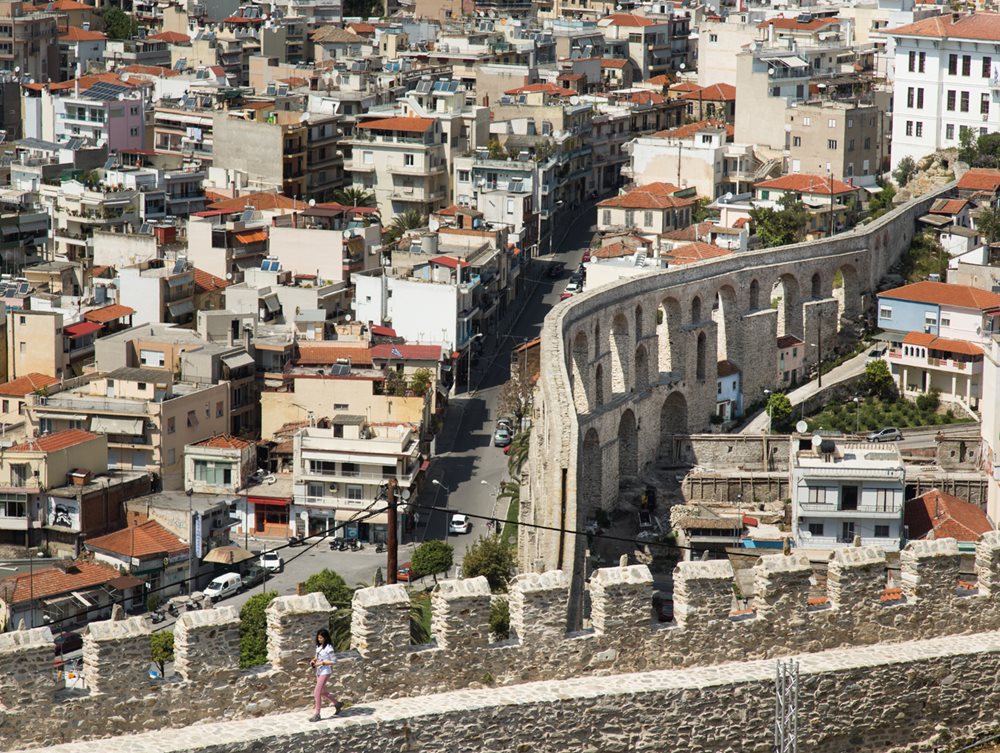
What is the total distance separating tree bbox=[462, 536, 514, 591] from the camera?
3034 cm

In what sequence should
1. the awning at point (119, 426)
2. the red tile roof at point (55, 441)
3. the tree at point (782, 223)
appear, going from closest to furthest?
the red tile roof at point (55, 441)
the awning at point (119, 426)
the tree at point (782, 223)

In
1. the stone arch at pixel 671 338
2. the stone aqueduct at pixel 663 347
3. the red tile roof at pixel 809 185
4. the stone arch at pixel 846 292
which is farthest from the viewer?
the red tile roof at pixel 809 185

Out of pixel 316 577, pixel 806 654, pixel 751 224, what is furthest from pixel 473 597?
pixel 751 224

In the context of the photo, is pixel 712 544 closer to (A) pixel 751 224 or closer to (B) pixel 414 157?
(A) pixel 751 224

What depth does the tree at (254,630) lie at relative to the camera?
2433cm

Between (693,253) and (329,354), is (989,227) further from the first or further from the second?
(329,354)

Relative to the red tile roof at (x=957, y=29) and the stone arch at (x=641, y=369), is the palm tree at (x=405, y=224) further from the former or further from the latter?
the stone arch at (x=641, y=369)

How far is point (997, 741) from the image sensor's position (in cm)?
1252

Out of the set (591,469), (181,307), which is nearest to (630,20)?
(181,307)

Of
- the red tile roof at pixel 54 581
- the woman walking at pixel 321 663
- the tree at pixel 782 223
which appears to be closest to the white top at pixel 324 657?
the woman walking at pixel 321 663

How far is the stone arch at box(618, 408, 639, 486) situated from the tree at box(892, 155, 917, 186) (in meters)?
18.6

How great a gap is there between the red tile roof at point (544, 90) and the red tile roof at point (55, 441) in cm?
2885

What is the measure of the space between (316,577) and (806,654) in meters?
20.6

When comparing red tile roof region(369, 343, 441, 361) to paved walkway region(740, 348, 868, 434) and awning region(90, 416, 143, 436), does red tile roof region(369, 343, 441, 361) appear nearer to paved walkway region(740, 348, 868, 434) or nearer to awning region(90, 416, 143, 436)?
awning region(90, 416, 143, 436)
